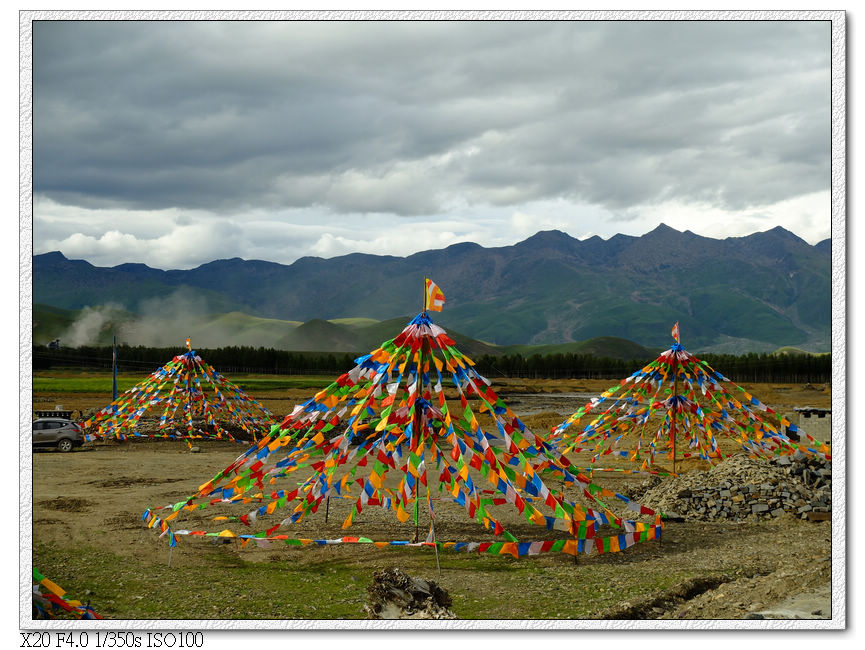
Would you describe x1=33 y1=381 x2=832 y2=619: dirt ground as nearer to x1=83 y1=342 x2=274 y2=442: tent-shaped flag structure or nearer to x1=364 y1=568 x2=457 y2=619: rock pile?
x1=364 y1=568 x2=457 y2=619: rock pile

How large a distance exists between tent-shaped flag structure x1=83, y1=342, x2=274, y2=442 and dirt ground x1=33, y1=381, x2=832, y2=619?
99.2 inches

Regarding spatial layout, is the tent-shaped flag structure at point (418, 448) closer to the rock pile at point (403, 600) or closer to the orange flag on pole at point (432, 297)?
the orange flag on pole at point (432, 297)

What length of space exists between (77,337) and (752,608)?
299 ft

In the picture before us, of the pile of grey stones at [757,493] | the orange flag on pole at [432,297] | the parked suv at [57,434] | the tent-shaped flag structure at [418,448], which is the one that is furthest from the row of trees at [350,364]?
the orange flag on pole at [432,297]

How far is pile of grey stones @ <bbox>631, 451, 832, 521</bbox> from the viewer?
10.1 m

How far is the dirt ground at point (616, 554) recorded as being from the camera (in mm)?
6281

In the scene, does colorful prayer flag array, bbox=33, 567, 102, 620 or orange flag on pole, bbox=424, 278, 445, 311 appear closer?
colorful prayer flag array, bbox=33, 567, 102, 620

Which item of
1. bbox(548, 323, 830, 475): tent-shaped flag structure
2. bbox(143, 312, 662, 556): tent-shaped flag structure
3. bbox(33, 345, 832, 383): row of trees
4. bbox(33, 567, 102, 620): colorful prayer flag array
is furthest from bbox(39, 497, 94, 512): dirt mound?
bbox(33, 345, 832, 383): row of trees

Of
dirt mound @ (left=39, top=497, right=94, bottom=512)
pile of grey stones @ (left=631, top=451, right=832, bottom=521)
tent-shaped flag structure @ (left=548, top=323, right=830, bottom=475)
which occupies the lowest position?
dirt mound @ (left=39, top=497, right=94, bottom=512)

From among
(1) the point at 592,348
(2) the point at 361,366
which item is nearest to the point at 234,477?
(2) the point at 361,366

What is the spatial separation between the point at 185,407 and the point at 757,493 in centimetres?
1650

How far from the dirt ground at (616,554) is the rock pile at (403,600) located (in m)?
1.06

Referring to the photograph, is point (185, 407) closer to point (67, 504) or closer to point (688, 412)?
point (67, 504)
